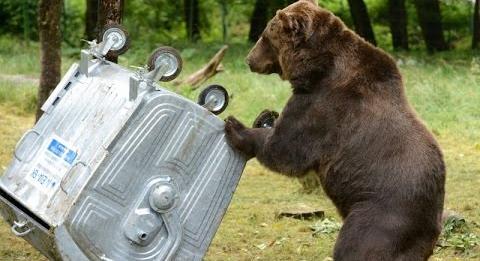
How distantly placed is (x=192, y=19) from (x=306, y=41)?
58.9 feet

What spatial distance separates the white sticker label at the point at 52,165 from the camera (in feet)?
17.6

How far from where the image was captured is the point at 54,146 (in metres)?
5.56

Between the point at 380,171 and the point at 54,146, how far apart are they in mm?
1889

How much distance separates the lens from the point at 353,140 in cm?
552

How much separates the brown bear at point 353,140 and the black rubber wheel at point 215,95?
0.33ft

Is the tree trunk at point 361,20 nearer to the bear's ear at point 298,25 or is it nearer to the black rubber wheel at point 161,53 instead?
the bear's ear at point 298,25

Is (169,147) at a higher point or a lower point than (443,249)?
higher

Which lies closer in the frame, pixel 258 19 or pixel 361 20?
pixel 361 20

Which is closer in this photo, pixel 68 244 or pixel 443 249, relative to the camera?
pixel 68 244

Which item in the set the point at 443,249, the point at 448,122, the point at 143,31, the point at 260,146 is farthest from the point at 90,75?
the point at 143,31

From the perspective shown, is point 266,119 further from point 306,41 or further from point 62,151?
point 62,151

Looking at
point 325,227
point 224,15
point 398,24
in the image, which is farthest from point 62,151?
point 224,15

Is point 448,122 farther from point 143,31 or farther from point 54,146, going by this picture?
point 143,31

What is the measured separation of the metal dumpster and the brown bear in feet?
1.00
